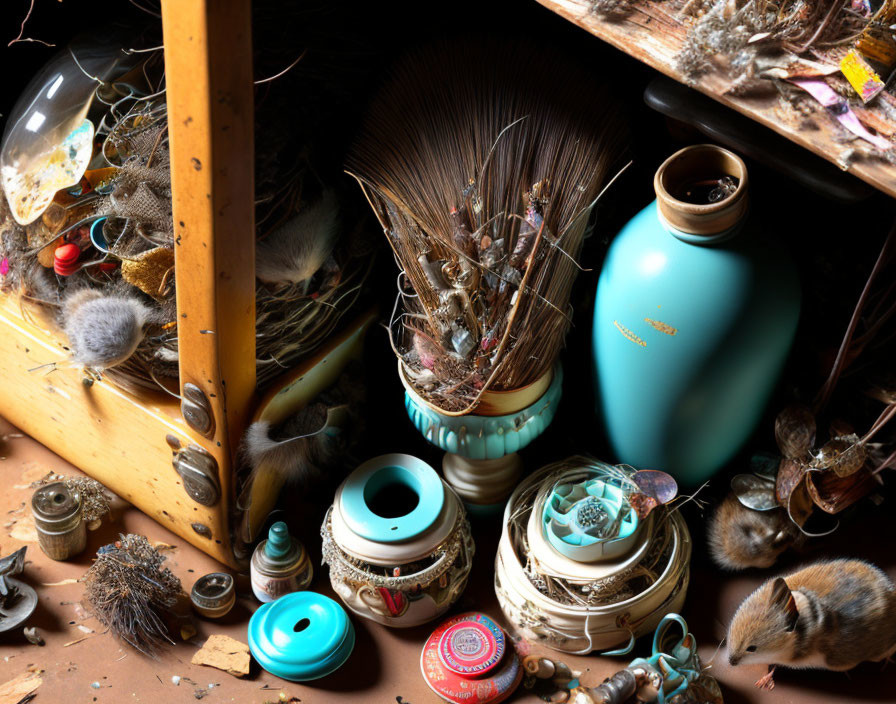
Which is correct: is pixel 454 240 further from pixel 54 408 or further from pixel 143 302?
pixel 54 408

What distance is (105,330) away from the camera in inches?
56.5

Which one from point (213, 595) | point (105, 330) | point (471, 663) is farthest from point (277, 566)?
point (105, 330)

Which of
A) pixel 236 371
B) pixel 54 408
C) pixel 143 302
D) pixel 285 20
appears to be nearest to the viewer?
pixel 236 371

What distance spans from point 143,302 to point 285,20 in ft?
1.88

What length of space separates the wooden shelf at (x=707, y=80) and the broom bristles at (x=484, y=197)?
31 centimetres

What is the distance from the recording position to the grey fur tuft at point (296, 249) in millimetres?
1490

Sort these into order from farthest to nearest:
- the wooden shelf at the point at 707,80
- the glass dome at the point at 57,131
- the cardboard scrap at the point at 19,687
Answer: the glass dome at the point at 57,131
the cardboard scrap at the point at 19,687
the wooden shelf at the point at 707,80

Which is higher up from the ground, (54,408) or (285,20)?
(285,20)

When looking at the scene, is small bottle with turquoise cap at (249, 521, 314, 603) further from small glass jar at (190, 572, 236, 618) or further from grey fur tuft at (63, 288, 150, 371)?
grey fur tuft at (63, 288, 150, 371)

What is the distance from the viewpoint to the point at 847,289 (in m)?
1.61

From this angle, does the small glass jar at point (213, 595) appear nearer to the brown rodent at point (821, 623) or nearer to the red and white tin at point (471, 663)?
the red and white tin at point (471, 663)

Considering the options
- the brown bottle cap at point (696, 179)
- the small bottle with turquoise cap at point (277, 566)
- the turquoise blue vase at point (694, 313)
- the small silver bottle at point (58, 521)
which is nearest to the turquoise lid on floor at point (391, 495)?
the small bottle with turquoise cap at point (277, 566)

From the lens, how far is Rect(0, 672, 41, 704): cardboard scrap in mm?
1456

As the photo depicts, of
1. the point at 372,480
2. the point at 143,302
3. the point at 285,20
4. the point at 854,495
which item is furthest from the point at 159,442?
the point at 854,495
